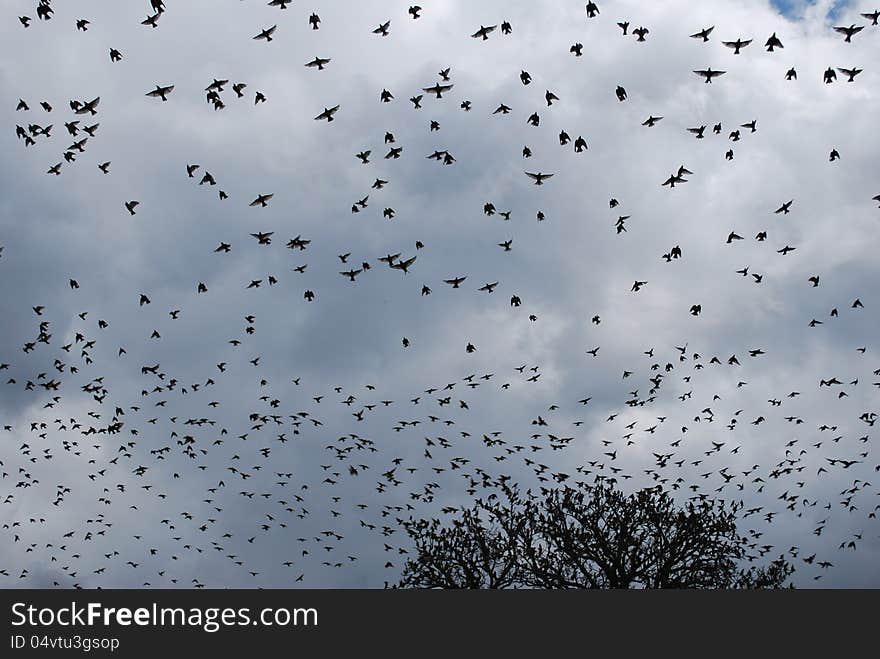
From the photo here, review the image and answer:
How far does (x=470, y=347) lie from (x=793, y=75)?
1678 cm

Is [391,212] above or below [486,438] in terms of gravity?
above

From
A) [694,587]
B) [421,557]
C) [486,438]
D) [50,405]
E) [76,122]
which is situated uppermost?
[76,122]

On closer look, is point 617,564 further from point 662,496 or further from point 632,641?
point 632,641

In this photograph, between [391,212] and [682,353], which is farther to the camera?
[682,353]

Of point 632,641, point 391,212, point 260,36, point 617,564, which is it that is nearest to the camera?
point 632,641

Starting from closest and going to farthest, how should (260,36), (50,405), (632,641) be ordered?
1. (632,641)
2. (260,36)
3. (50,405)

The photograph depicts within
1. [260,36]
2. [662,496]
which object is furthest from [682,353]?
[260,36]

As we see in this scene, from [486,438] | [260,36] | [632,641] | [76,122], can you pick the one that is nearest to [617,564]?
[486,438]

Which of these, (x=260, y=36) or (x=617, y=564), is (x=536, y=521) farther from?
(x=260, y=36)

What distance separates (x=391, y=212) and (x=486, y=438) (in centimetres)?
1367

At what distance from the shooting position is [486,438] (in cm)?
3731

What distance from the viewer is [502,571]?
1405 inches

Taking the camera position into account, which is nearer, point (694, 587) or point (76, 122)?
point (76, 122)

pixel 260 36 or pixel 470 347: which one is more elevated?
pixel 260 36
